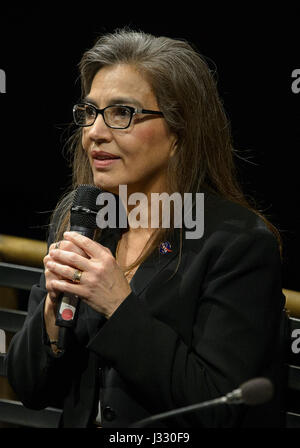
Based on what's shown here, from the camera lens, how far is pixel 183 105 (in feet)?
6.68

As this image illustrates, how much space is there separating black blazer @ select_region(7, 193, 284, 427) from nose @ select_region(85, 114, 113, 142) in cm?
33

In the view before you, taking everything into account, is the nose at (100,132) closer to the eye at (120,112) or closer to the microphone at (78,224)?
the eye at (120,112)

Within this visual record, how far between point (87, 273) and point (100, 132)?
426mm

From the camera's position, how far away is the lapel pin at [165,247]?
78.9 inches

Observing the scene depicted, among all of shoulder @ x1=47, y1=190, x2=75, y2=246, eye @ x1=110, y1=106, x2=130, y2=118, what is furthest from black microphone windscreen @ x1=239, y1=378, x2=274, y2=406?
shoulder @ x1=47, y1=190, x2=75, y2=246

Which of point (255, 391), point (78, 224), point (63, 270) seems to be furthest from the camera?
point (78, 224)

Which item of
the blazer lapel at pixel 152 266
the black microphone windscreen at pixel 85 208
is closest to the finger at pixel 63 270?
the black microphone windscreen at pixel 85 208

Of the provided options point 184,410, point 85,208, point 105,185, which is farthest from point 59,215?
point 184,410

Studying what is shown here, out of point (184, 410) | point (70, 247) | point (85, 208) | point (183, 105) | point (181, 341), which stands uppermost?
point (183, 105)

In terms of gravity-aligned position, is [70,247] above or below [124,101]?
below

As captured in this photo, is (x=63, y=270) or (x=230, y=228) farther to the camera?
(x=230, y=228)

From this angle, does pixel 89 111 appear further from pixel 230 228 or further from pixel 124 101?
pixel 230 228
